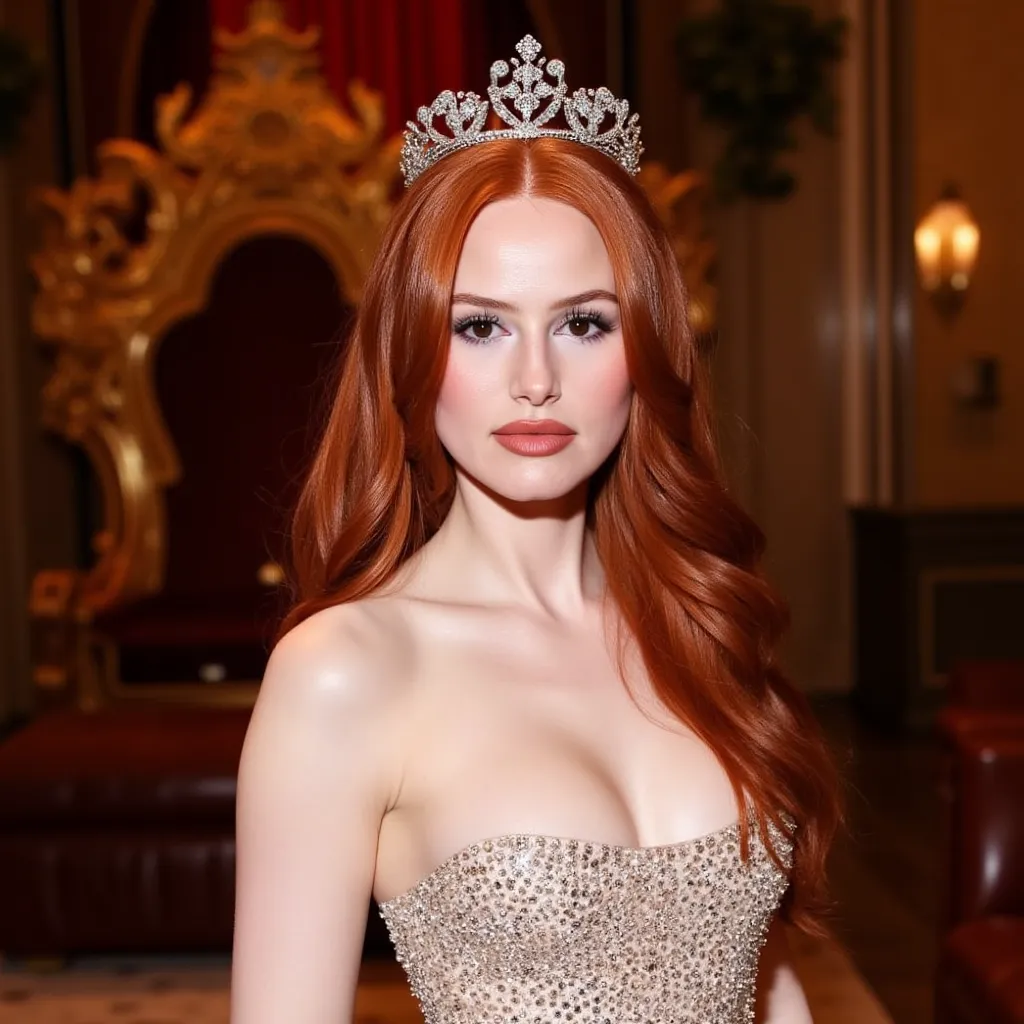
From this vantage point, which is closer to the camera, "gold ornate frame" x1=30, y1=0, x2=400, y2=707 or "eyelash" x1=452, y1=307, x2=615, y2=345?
"eyelash" x1=452, y1=307, x2=615, y2=345

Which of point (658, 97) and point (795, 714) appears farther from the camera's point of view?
point (658, 97)

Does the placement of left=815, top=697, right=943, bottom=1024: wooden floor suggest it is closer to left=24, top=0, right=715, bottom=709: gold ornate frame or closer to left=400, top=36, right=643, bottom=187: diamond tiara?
left=400, top=36, right=643, bottom=187: diamond tiara

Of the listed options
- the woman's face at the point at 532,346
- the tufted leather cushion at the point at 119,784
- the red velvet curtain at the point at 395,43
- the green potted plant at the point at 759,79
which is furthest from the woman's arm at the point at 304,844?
the red velvet curtain at the point at 395,43

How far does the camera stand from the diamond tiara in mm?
1571

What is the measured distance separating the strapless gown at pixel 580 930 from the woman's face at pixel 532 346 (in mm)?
368

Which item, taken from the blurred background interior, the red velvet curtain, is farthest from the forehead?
the red velvet curtain

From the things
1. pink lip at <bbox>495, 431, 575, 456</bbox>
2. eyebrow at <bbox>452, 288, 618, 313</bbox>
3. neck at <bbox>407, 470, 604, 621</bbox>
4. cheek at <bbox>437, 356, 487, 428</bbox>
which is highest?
eyebrow at <bbox>452, 288, 618, 313</bbox>

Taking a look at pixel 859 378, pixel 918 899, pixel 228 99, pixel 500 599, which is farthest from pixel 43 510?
pixel 500 599

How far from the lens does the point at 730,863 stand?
57.9 inches

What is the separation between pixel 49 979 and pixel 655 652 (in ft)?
9.79

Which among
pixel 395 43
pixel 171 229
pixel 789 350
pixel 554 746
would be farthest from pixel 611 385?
pixel 395 43

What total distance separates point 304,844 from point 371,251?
18.7ft

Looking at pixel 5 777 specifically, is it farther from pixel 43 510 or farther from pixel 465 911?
pixel 43 510

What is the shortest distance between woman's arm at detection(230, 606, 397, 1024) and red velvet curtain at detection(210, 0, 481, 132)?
6540mm
